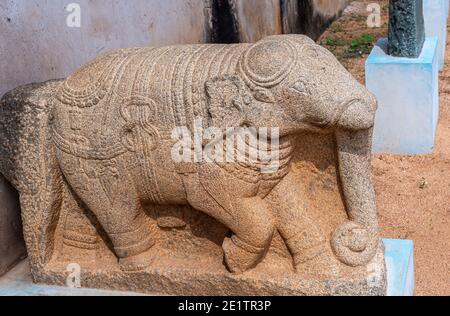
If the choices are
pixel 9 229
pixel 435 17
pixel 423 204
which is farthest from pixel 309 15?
pixel 9 229

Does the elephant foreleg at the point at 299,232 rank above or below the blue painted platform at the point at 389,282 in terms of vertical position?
above

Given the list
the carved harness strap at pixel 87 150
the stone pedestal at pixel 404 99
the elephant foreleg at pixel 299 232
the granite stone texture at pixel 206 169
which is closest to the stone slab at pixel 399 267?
the granite stone texture at pixel 206 169

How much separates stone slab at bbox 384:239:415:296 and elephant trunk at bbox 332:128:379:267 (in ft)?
0.57

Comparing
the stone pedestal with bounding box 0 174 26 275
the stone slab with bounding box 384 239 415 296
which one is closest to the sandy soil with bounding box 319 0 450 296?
the stone slab with bounding box 384 239 415 296

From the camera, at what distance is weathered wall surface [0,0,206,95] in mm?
3398

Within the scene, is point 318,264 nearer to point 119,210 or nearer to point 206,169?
point 206,169

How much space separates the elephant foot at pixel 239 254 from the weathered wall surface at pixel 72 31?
1.21 meters

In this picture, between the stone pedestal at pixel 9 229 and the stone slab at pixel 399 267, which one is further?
the stone pedestal at pixel 9 229

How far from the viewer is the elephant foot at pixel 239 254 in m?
2.80

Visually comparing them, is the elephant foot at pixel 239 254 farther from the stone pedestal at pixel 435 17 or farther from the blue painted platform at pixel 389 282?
the stone pedestal at pixel 435 17

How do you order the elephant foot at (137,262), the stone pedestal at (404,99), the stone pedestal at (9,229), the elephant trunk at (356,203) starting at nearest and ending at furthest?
1. the elephant trunk at (356,203)
2. the elephant foot at (137,262)
3. the stone pedestal at (9,229)
4. the stone pedestal at (404,99)

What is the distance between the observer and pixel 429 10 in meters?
6.24

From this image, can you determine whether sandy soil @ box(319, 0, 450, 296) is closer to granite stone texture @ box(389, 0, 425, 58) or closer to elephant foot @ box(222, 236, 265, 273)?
granite stone texture @ box(389, 0, 425, 58)
